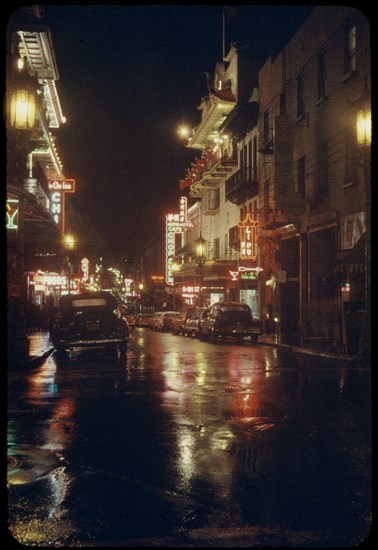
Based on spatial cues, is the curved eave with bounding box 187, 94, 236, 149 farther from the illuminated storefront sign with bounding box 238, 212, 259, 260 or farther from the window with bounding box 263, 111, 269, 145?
the illuminated storefront sign with bounding box 238, 212, 259, 260

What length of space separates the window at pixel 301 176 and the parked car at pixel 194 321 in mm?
7606

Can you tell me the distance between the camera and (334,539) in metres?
5.10

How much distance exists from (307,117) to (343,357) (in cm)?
1364

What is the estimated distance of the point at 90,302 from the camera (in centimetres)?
2095

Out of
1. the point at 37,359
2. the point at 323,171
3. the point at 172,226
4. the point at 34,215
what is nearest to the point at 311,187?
the point at 323,171

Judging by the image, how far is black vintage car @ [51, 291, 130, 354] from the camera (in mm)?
20109

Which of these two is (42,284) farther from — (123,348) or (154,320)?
(123,348)

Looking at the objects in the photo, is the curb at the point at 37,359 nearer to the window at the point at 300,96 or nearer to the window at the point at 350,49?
the window at the point at 350,49

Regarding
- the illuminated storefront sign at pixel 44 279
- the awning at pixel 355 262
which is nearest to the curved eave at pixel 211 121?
the illuminated storefront sign at pixel 44 279

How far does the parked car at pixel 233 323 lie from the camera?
2998 centimetres

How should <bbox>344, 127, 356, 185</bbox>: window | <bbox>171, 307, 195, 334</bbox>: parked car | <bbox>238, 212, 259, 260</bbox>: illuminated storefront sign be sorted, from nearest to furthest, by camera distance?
<bbox>344, 127, 356, 185</bbox>: window → <bbox>171, 307, 195, 334</bbox>: parked car → <bbox>238, 212, 259, 260</bbox>: illuminated storefront sign

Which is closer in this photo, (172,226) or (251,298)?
(251,298)

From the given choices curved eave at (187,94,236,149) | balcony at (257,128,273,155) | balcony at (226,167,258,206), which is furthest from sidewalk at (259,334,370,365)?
curved eave at (187,94,236,149)

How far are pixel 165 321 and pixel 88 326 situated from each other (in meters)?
23.9
